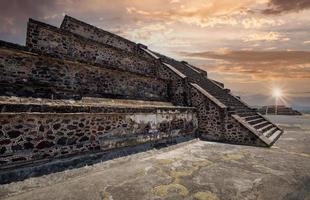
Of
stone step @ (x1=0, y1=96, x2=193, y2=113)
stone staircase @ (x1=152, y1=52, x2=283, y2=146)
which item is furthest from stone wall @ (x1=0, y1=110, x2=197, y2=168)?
stone staircase @ (x1=152, y1=52, x2=283, y2=146)

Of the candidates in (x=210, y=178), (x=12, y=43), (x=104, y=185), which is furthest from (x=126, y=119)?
(x=12, y=43)

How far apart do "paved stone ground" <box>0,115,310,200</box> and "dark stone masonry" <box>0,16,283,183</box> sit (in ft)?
1.93

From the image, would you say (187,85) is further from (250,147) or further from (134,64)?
(250,147)

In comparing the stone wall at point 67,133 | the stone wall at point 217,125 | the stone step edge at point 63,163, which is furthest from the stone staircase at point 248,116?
the stone step edge at point 63,163

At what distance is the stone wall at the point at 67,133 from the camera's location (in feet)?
15.4

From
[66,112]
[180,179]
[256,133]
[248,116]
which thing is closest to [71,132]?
[66,112]

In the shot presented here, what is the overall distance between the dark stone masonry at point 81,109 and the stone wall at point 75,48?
46mm

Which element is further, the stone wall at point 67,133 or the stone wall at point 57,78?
the stone wall at point 57,78

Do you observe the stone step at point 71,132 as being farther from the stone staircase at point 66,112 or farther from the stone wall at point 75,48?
the stone wall at point 75,48

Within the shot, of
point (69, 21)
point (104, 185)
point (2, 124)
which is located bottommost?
point (104, 185)

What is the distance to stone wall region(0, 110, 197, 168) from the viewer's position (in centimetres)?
470

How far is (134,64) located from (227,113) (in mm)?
7337

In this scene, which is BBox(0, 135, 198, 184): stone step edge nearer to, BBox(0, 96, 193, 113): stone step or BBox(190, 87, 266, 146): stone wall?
BBox(0, 96, 193, 113): stone step

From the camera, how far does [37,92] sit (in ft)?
21.5
